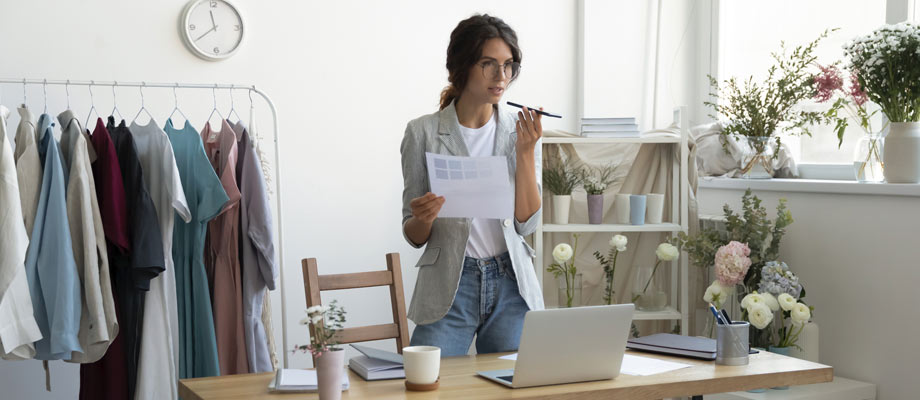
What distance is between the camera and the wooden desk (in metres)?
1.71

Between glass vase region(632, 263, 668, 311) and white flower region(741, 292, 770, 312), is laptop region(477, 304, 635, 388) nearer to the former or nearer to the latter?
white flower region(741, 292, 770, 312)

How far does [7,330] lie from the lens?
8.08 ft

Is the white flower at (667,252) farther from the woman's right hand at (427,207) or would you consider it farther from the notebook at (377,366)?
the notebook at (377,366)

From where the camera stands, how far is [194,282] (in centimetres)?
289

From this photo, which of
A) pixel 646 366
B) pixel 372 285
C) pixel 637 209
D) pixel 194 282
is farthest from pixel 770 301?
pixel 194 282

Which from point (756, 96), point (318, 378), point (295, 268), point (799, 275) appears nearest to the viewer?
point (318, 378)

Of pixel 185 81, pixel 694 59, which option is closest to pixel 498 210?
pixel 185 81

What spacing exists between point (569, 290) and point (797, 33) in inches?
59.0

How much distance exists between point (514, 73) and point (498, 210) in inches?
14.7

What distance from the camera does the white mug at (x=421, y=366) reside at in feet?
5.63

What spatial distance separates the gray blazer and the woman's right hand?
79mm

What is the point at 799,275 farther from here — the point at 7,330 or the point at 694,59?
the point at 7,330

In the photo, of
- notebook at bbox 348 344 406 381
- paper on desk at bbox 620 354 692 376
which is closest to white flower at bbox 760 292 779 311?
paper on desk at bbox 620 354 692 376

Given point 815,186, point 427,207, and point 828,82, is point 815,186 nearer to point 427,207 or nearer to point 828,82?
point 828,82
